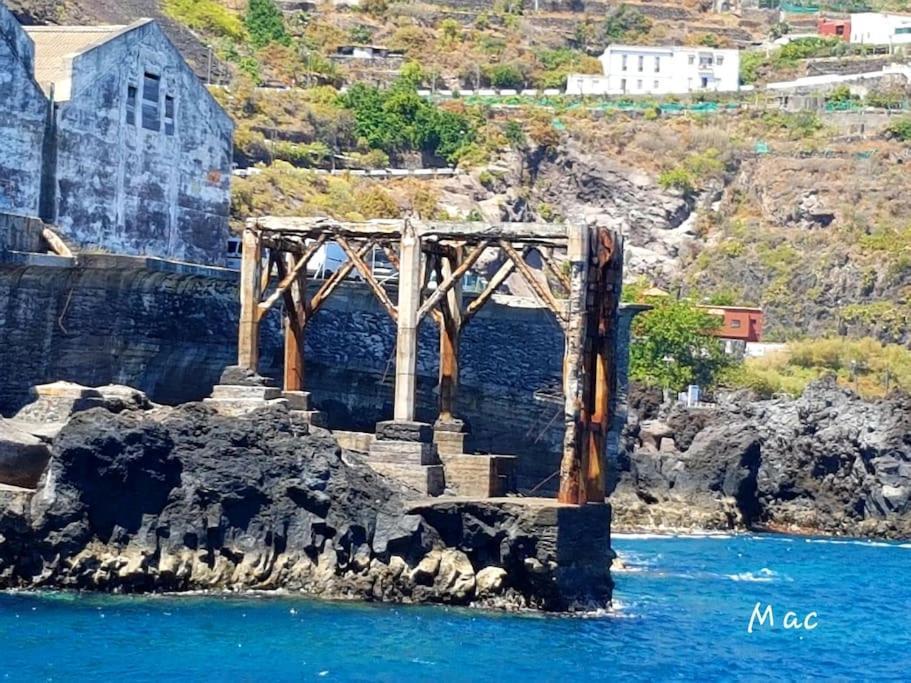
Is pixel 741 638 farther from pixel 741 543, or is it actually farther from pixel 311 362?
pixel 741 543

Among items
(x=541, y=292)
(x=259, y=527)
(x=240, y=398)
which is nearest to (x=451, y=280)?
(x=541, y=292)

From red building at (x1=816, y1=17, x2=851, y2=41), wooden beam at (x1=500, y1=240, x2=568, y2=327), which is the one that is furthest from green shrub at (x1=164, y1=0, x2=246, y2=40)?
wooden beam at (x1=500, y1=240, x2=568, y2=327)

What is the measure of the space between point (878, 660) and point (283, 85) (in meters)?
79.8

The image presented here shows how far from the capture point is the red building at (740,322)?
9750 centimetres

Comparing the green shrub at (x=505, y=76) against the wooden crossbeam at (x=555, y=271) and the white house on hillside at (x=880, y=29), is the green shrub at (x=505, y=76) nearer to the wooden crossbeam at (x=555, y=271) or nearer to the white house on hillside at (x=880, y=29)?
the white house on hillside at (x=880, y=29)

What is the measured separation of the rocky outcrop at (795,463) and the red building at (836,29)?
7920 cm

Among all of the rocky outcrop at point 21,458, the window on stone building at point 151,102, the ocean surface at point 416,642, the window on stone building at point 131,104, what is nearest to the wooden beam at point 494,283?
the ocean surface at point 416,642

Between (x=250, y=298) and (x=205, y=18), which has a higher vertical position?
(x=205, y=18)

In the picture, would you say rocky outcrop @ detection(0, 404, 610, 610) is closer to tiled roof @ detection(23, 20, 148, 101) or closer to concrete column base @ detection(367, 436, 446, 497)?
concrete column base @ detection(367, 436, 446, 497)

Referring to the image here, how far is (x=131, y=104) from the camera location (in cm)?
5034

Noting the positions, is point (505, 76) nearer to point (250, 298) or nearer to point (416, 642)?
point (250, 298)

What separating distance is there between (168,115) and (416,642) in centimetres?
2390

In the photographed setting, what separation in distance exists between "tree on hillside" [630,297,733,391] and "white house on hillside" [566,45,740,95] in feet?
152

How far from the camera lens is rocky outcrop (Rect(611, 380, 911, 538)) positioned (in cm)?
6200
